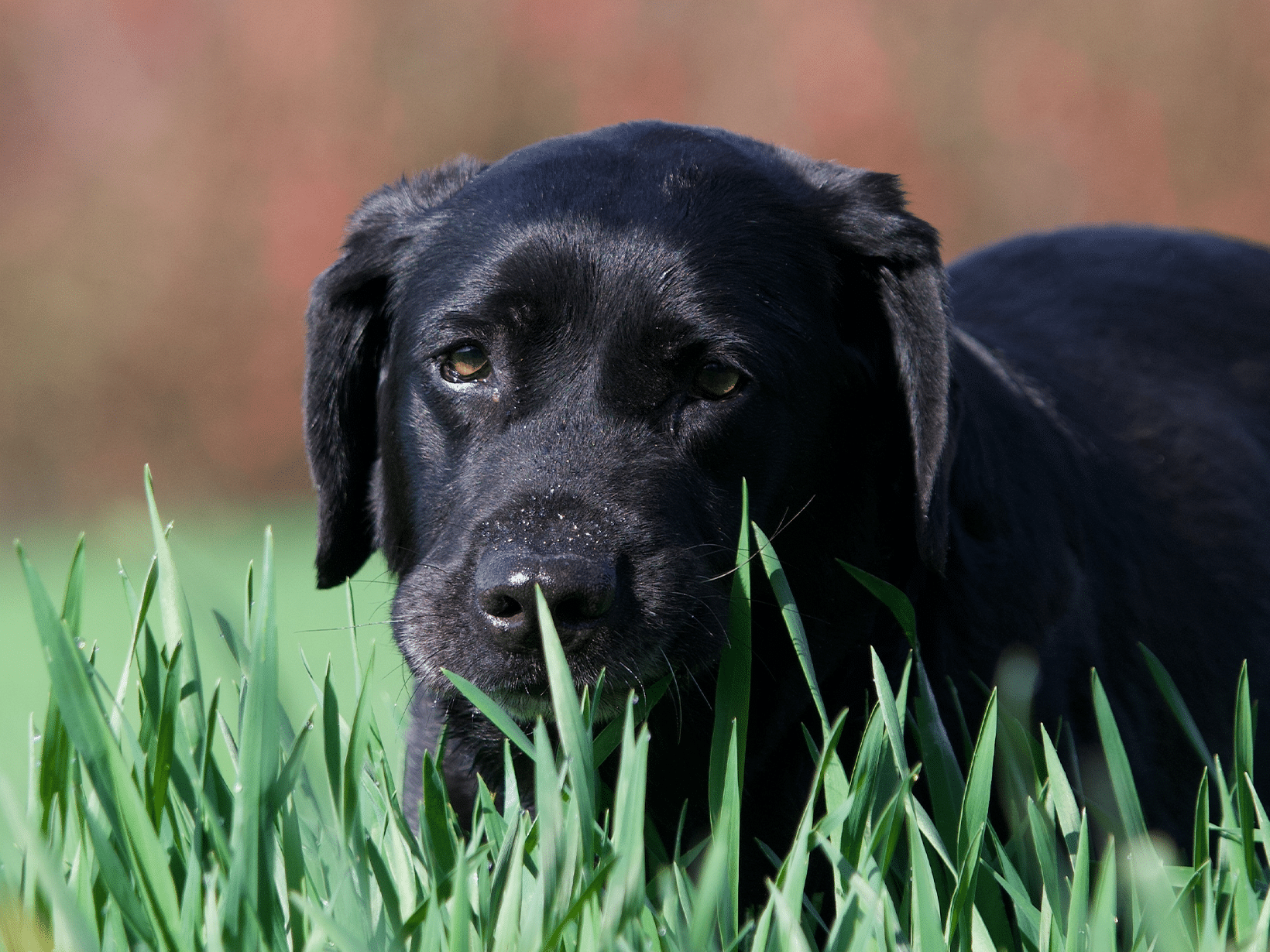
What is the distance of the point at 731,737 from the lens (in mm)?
1918

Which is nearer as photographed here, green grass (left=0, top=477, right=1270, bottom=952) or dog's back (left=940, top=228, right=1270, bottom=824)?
green grass (left=0, top=477, right=1270, bottom=952)

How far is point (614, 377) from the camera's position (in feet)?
8.25

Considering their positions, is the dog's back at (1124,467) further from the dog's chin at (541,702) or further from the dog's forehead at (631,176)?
the dog's chin at (541,702)

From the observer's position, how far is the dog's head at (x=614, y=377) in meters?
2.33

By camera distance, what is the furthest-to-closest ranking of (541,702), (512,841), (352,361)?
1. (352,361)
2. (541,702)
3. (512,841)

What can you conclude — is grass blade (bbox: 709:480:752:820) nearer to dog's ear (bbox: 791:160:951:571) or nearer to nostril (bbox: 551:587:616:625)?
nostril (bbox: 551:587:616:625)

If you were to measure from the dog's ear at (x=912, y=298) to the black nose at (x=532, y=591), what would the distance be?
0.74 m

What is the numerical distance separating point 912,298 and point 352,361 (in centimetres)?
129

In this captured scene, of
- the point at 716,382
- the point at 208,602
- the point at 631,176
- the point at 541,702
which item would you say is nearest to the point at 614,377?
the point at 716,382

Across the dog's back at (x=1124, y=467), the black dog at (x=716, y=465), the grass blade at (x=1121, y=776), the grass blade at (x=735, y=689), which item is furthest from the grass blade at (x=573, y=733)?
the dog's back at (x=1124, y=467)

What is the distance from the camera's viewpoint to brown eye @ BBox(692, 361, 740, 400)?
2.58 metres

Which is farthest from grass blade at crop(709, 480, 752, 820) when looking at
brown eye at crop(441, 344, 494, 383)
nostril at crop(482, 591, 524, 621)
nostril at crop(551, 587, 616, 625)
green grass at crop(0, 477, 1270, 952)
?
brown eye at crop(441, 344, 494, 383)

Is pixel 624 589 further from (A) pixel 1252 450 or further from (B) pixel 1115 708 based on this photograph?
(A) pixel 1252 450

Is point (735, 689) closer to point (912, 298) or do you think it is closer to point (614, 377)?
point (614, 377)
